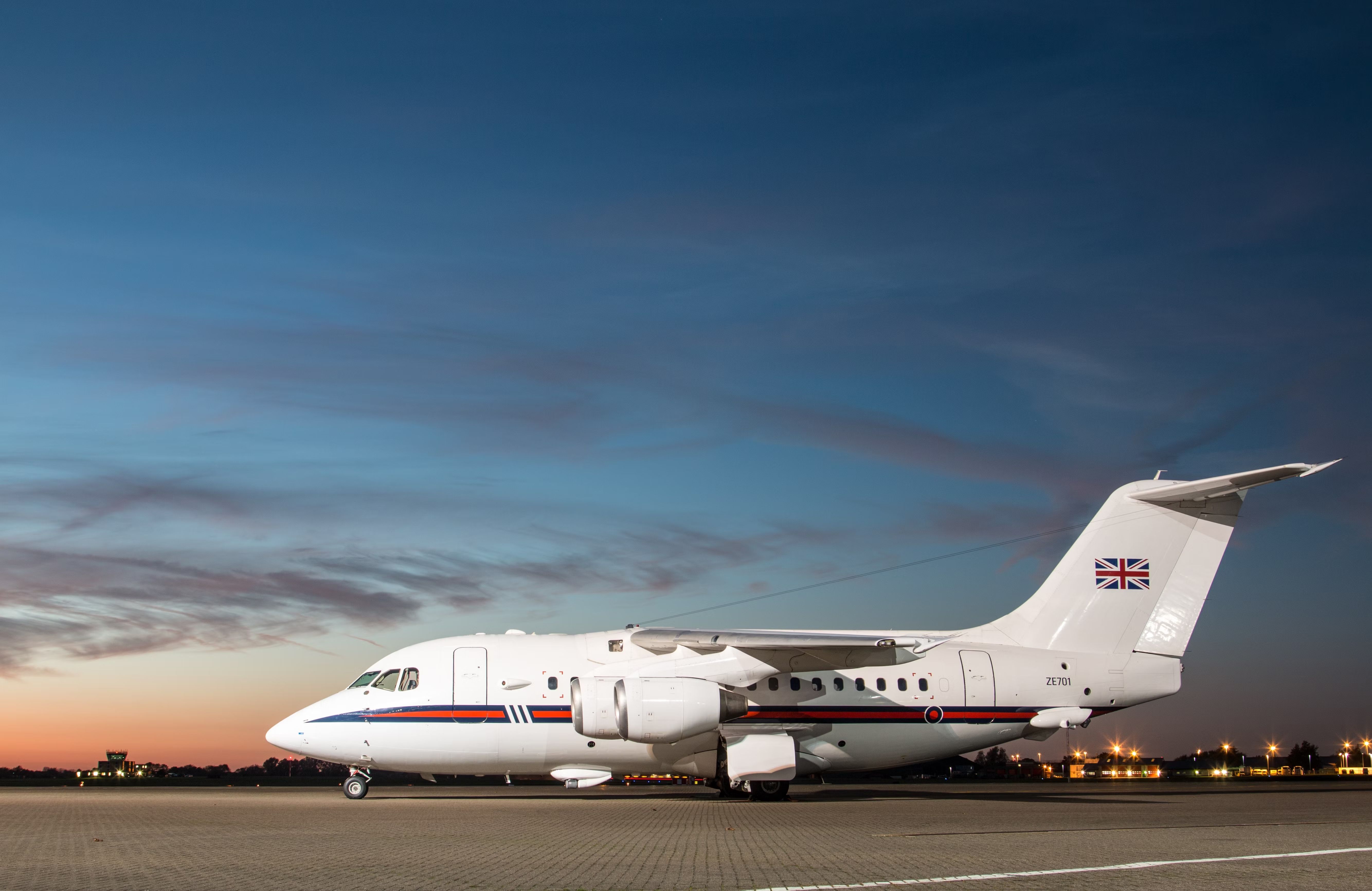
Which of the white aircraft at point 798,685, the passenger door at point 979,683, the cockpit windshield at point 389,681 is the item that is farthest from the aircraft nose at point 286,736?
the passenger door at point 979,683

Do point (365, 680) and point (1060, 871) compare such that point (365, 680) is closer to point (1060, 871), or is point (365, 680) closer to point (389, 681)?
point (389, 681)

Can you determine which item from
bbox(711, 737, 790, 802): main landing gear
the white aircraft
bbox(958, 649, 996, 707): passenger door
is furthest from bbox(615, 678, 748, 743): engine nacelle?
bbox(958, 649, 996, 707): passenger door

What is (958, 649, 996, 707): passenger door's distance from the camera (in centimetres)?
2527

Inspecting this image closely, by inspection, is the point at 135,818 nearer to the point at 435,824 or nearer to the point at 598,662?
the point at 435,824

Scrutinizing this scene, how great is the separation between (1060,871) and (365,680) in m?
17.8

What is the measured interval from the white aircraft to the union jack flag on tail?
0.12 feet

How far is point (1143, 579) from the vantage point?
86.4ft

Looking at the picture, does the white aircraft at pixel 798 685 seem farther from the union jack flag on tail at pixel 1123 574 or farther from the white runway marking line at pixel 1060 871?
the white runway marking line at pixel 1060 871

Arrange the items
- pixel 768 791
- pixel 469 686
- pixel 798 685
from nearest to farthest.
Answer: pixel 768 791 < pixel 469 686 < pixel 798 685

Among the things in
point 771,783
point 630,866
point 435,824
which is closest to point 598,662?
point 771,783

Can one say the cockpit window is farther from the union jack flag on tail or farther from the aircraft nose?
the union jack flag on tail

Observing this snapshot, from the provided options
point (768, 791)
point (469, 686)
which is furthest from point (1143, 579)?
point (469, 686)

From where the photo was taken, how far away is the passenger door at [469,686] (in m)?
23.5

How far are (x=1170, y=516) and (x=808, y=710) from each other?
1023cm
